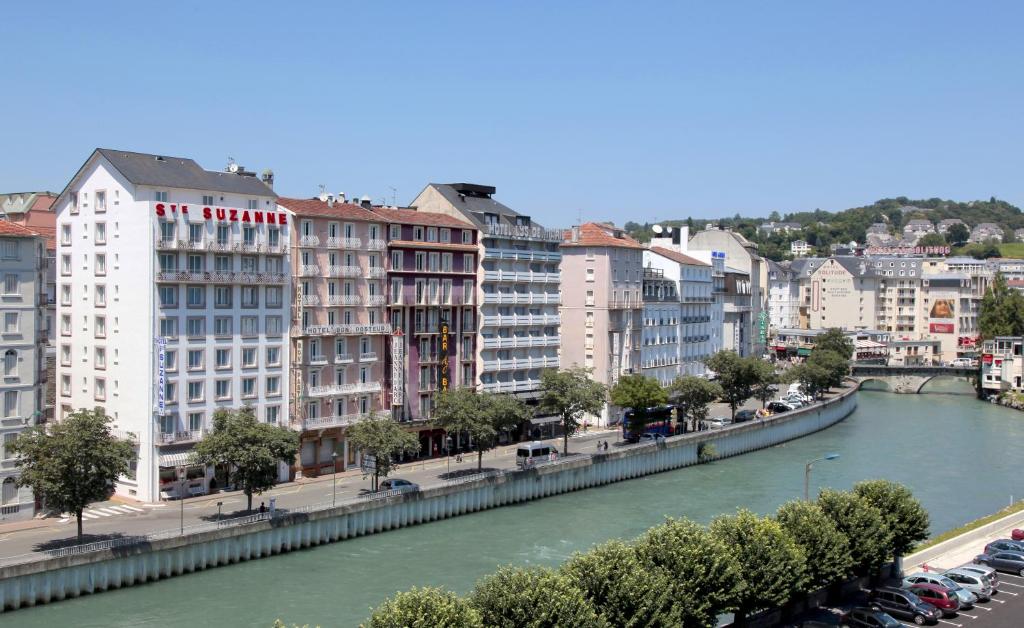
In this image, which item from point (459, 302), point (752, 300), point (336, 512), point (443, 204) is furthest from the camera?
point (752, 300)

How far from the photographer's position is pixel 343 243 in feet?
255

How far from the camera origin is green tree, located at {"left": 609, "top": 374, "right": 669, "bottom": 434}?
94.8m

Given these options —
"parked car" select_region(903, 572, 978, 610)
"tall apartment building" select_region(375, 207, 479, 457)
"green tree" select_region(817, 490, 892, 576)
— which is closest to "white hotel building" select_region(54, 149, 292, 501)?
"tall apartment building" select_region(375, 207, 479, 457)

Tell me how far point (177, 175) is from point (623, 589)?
43232 millimetres

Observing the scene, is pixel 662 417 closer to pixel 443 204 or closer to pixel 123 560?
pixel 443 204

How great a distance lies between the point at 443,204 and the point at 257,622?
53.8 meters

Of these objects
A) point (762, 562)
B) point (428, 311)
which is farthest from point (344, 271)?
point (762, 562)

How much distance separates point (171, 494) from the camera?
65.6m

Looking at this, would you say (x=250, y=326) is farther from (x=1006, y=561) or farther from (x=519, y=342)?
(x=1006, y=561)

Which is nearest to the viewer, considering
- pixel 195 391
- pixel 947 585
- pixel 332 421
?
pixel 947 585

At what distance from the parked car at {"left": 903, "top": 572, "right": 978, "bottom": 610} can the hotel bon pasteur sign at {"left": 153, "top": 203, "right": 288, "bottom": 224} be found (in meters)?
45.2

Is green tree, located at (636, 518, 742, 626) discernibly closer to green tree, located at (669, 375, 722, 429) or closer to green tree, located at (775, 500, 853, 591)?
green tree, located at (775, 500, 853, 591)

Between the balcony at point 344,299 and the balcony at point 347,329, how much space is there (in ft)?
5.47

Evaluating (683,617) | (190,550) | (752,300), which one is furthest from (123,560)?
(752,300)
